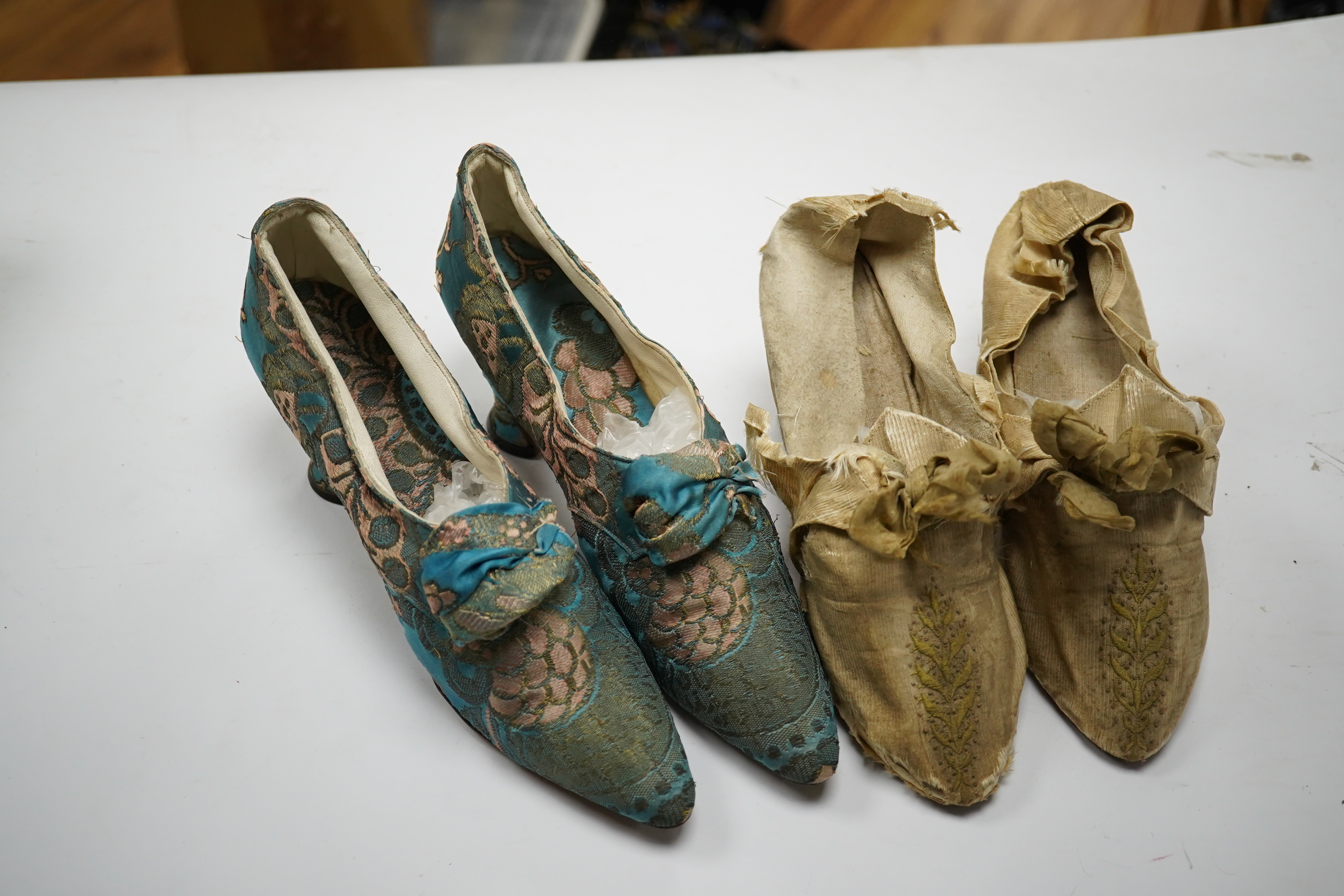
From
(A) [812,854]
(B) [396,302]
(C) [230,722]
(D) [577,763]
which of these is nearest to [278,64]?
(B) [396,302]

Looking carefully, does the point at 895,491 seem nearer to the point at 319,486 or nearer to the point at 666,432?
the point at 666,432

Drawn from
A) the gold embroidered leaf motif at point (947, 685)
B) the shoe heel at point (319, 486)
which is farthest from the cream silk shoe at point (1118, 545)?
the shoe heel at point (319, 486)

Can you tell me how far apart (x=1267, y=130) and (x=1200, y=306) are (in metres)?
0.44

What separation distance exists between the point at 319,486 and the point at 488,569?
0.36 metres

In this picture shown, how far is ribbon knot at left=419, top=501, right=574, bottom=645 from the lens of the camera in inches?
29.8

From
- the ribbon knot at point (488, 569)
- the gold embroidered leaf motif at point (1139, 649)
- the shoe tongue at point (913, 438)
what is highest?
the ribbon knot at point (488, 569)

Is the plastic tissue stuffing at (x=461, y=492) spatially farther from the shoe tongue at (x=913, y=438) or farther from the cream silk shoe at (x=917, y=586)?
the shoe tongue at (x=913, y=438)

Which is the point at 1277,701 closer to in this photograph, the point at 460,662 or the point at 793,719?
the point at 793,719

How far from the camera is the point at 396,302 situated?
3.08 feet

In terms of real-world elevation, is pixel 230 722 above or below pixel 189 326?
below

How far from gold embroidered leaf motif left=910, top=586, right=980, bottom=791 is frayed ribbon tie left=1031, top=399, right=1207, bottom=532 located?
0.15 metres

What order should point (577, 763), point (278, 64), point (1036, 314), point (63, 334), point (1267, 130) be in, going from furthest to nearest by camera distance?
point (278, 64), point (1267, 130), point (63, 334), point (1036, 314), point (577, 763)

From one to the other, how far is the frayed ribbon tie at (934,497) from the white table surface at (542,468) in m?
0.23

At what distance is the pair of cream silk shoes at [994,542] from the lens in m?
0.83
